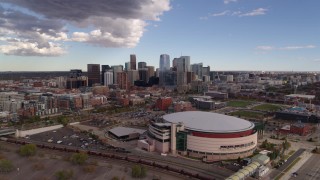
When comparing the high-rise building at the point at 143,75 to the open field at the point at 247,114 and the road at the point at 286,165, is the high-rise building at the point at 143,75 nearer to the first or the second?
the open field at the point at 247,114

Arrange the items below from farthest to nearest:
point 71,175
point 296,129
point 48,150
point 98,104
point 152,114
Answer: point 98,104
point 152,114
point 296,129
point 48,150
point 71,175

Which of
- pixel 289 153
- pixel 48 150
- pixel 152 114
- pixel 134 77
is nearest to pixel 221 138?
pixel 289 153

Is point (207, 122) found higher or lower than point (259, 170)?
higher

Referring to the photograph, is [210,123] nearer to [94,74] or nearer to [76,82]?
[76,82]

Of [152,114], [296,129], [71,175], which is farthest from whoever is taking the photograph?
[152,114]

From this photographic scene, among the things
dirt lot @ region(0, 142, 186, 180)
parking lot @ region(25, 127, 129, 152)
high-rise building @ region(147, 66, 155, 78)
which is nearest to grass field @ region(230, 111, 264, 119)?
parking lot @ region(25, 127, 129, 152)

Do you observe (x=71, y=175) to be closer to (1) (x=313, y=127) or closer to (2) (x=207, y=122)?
(2) (x=207, y=122)

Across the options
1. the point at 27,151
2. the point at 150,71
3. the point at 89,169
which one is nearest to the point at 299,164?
the point at 89,169
